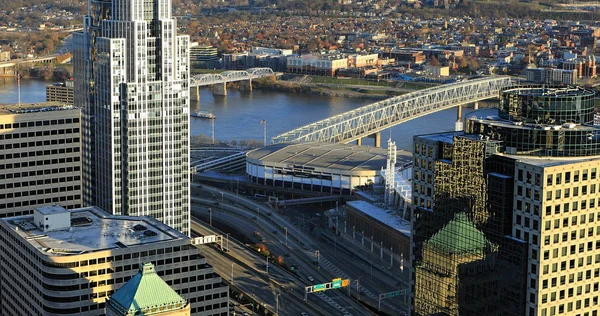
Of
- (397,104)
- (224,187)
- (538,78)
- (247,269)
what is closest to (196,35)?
(538,78)

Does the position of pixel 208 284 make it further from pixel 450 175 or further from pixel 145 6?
pixel 145 6

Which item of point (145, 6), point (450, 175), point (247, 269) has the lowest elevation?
point (247, 269)

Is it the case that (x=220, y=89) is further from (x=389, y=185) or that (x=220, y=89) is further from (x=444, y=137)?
(x=444, y=137)

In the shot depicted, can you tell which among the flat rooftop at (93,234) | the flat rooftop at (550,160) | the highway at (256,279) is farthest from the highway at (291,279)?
the flat rooftop at (550,160)

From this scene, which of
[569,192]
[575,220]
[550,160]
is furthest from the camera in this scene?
[550,160]

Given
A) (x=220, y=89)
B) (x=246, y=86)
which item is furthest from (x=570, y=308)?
(x=246, y=86)

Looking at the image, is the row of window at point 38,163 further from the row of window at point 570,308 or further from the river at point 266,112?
the river at point 266,112
